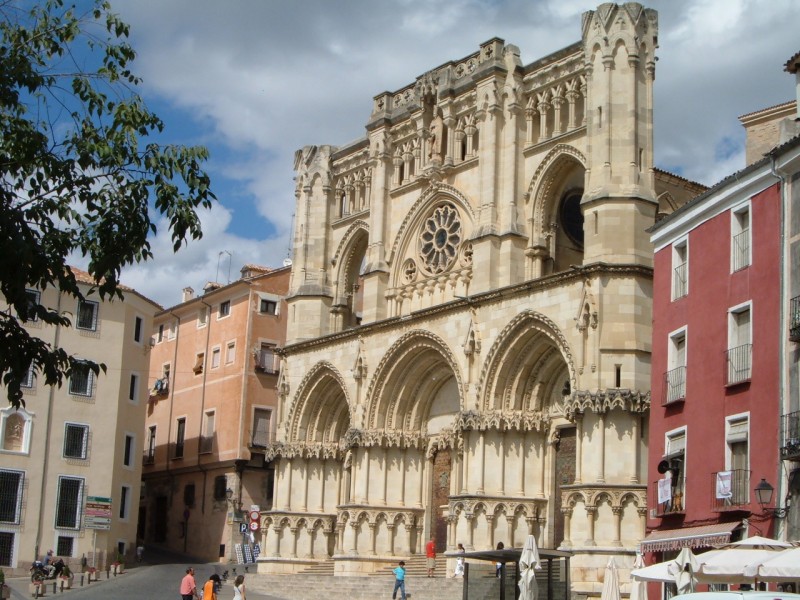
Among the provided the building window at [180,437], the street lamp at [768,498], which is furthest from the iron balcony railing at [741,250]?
the building window at [180,437]

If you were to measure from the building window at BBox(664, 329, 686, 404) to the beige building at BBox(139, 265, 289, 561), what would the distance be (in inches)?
1135

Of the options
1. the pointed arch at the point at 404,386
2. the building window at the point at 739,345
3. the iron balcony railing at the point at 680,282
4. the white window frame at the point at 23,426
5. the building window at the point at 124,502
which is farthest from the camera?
the building window at the point at 124,502

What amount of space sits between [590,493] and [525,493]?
4403mm

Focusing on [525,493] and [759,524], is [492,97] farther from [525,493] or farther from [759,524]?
[759,524]

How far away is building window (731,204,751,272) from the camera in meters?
27.9

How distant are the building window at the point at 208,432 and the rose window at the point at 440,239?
61.0 ft

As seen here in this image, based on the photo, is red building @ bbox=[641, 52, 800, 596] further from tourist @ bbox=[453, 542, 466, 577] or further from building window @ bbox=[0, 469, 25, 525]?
building window @ bbox=[0, 469, 25, 525]

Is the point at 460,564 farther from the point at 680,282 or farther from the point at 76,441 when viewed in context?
the point at 76,441

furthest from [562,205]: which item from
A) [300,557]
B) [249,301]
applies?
[249,301]

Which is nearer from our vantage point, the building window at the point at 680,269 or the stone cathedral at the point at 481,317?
the building window at the point at 680,269

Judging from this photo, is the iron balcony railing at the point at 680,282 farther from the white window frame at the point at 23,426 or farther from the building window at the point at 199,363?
the building window at the point at 199,363

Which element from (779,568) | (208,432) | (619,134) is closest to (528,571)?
(779,568)

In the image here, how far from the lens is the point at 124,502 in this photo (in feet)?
175

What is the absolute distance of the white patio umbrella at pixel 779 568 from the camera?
19.8 meters
